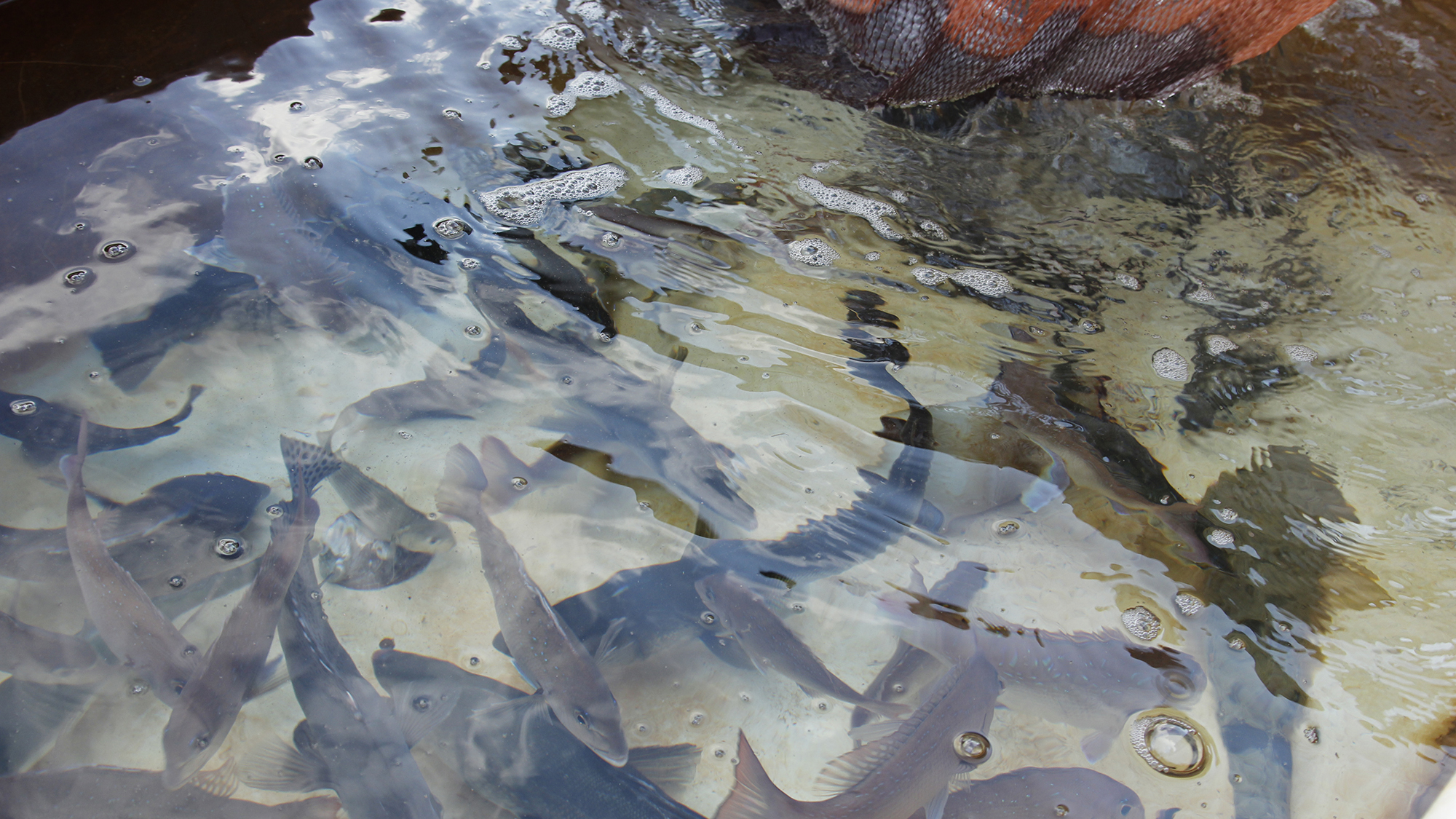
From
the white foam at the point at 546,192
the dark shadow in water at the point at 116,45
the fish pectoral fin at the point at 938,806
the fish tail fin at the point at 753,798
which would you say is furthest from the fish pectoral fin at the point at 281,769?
the dark shadow in water at the point at 116,45

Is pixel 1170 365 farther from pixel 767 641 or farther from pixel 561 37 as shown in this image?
pixel 561 37

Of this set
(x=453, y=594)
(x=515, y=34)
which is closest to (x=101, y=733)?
(x=453, y=594)

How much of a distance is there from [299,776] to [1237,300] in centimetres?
379

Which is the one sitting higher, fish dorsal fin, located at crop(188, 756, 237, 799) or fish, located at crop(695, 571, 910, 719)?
fish, located at crop(695, 571, 910, 719)

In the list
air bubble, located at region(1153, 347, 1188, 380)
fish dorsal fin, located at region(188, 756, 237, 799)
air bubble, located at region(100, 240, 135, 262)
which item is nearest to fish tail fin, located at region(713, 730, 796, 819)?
fish dorsal fin, located at region(188, 756, 237, 799)

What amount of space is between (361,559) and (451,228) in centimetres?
144

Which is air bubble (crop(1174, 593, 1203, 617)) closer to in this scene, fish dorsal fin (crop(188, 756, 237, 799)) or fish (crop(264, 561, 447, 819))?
fish (crop(264, 561, 447, 819))

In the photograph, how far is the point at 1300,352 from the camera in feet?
9.57

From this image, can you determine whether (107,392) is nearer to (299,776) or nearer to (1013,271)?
(299,776)

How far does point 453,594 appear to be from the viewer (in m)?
2.25

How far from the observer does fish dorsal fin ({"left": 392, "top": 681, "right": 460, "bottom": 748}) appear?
2037 mm

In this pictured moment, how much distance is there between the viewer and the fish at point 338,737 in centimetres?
192

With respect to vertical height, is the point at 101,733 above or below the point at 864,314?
below

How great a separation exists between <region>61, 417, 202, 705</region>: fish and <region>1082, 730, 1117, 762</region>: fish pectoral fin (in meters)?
2.52
